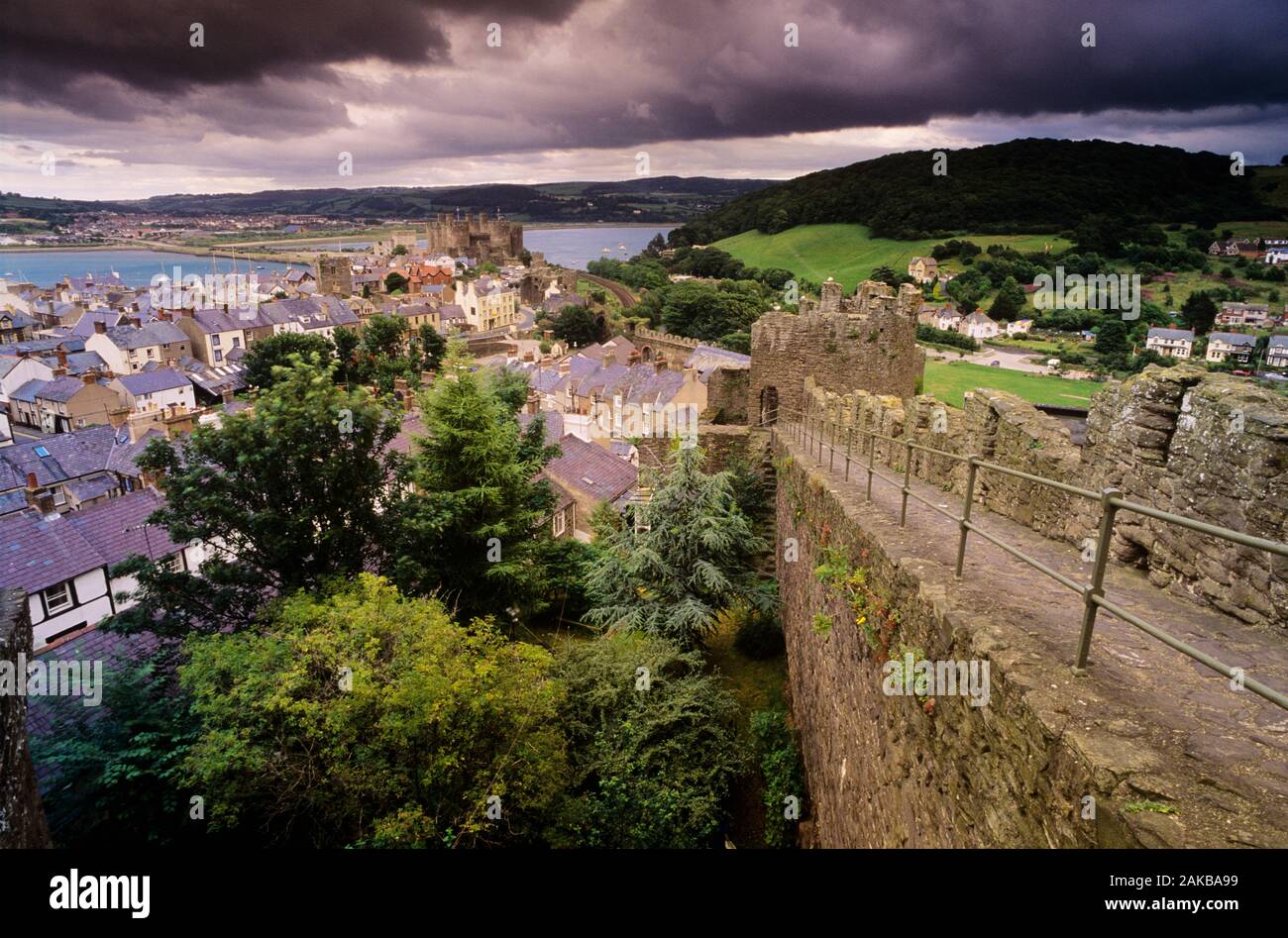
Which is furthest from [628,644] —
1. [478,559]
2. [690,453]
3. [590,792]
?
[478,559]

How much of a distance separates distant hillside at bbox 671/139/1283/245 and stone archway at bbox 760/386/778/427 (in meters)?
47.5

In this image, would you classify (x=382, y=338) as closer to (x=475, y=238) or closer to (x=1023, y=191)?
(x=1023, y=191)

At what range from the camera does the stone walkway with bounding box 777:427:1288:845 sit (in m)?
2.64

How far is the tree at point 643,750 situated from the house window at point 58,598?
14809 mm

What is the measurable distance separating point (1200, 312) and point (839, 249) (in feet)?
262

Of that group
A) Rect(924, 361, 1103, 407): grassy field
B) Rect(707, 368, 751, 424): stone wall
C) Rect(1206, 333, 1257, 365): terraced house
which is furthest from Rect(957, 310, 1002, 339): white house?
Rect(707, 368, 751, 424): stone wall

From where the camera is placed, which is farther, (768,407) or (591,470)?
(591,470)

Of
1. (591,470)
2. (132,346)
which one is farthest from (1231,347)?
(132,346)

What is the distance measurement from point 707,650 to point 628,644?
307cm

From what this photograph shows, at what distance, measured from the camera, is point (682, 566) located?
46.8 feet

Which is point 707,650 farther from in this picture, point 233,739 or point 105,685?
point 105,685

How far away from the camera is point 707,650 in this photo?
15.2 metres

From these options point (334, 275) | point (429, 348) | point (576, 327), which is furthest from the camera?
point (334, 275)
